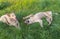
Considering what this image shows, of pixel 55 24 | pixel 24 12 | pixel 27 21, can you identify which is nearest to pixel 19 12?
pixel 24 12

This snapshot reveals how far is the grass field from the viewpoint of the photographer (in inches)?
223

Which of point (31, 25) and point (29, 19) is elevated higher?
point (29, 19)

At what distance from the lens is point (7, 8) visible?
677 centimetres

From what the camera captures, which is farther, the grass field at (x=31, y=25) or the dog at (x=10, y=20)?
the dog at (x=10, y=20)

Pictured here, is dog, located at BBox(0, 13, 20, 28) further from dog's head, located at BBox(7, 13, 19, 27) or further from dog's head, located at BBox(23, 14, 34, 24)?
dog's head, located at BBox(23, 14, 34, 24)

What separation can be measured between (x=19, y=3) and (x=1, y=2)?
1.48 ft

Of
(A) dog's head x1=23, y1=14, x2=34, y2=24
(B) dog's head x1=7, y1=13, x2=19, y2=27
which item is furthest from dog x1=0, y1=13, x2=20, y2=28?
(A) dog's head x1=23, y1=14, x2=34, y2=24

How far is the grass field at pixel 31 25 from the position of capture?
5.68 m

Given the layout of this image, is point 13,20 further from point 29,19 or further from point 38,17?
point 38,17

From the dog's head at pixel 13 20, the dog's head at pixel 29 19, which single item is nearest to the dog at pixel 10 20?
the dog's head at pixel 13 20

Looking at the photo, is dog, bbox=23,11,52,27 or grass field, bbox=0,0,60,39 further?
dog, bbox=23,11,52,27

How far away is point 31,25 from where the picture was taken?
5.88 m

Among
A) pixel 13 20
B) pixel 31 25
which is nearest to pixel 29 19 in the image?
pixel 31 25

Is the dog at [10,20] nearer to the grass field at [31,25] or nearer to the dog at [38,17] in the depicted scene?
the grass field at [31,25]
